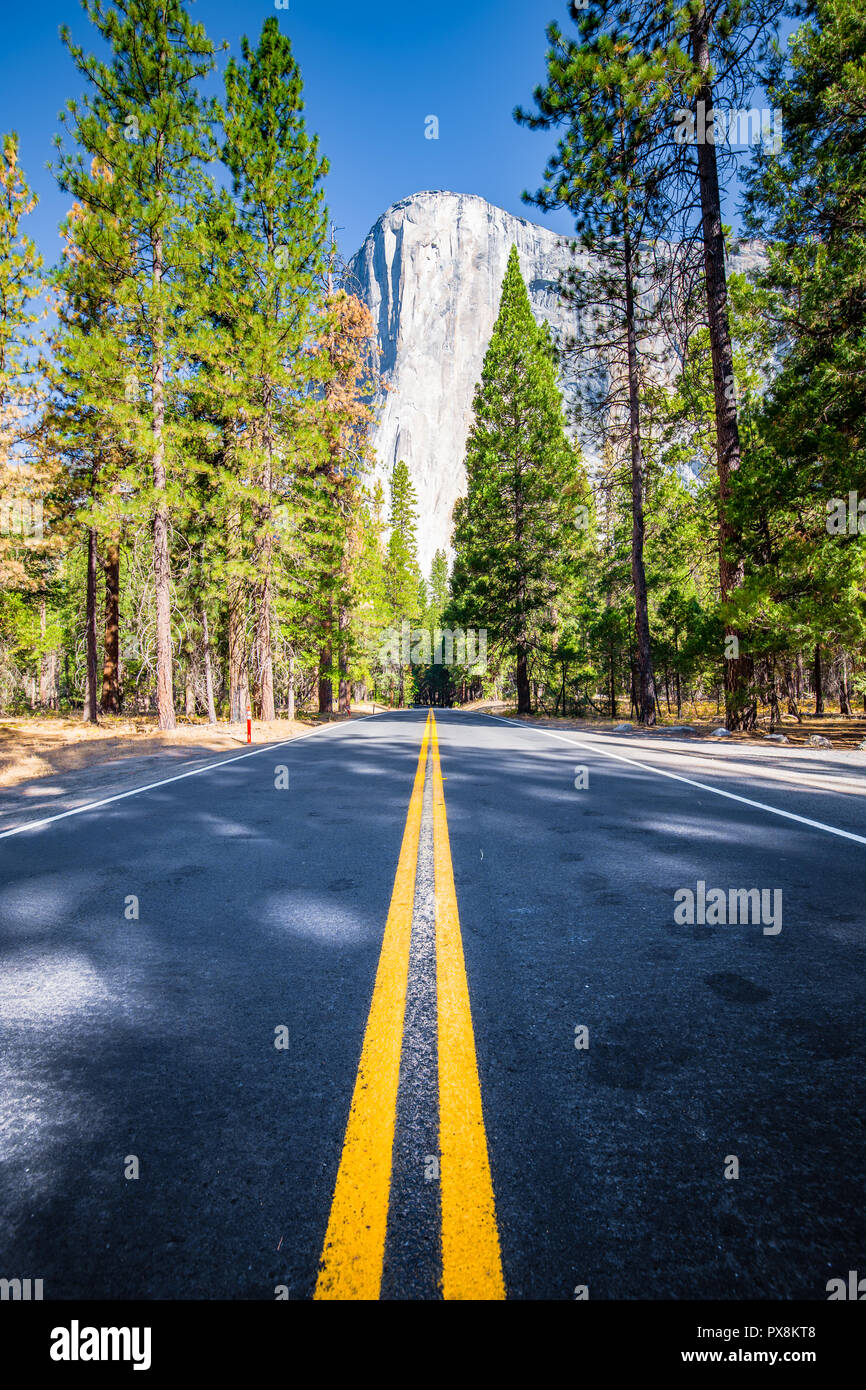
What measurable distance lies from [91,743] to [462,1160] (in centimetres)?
1518

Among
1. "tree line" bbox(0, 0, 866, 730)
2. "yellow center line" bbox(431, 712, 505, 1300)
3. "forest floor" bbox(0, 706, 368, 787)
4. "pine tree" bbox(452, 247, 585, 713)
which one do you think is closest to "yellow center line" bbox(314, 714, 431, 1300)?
"yellow center line" bbox(431, 712, 505, 1300)

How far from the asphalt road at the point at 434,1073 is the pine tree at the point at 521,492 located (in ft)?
76.8

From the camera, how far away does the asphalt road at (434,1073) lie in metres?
1.42

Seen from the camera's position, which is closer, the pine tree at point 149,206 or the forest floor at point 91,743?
the forest floor at point 91,743

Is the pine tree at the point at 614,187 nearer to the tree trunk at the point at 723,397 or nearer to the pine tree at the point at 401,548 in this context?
the tree trunk at the point at 723,397

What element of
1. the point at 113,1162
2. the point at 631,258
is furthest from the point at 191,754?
the point at 631,258

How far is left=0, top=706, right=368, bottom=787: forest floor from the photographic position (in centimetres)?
1100

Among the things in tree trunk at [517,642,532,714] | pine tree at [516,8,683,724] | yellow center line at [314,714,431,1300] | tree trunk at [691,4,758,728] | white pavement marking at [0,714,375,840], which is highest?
pine tree at [516,8,683,724]

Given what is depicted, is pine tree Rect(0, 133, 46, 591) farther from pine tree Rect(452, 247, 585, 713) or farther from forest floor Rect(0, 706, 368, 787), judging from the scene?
pine tree Rect(452, 247, 585, 713)

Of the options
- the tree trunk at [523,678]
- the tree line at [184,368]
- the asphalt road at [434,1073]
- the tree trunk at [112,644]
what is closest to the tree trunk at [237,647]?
the tree line at [184,368]

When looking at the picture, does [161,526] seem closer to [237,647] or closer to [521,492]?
[237,647]

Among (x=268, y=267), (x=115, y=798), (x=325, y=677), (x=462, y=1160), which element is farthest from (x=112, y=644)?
(x=462, y=1160)

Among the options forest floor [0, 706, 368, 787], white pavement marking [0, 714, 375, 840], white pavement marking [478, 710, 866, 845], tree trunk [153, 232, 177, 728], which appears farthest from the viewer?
tree trunk [153, 232, 177, 728]
